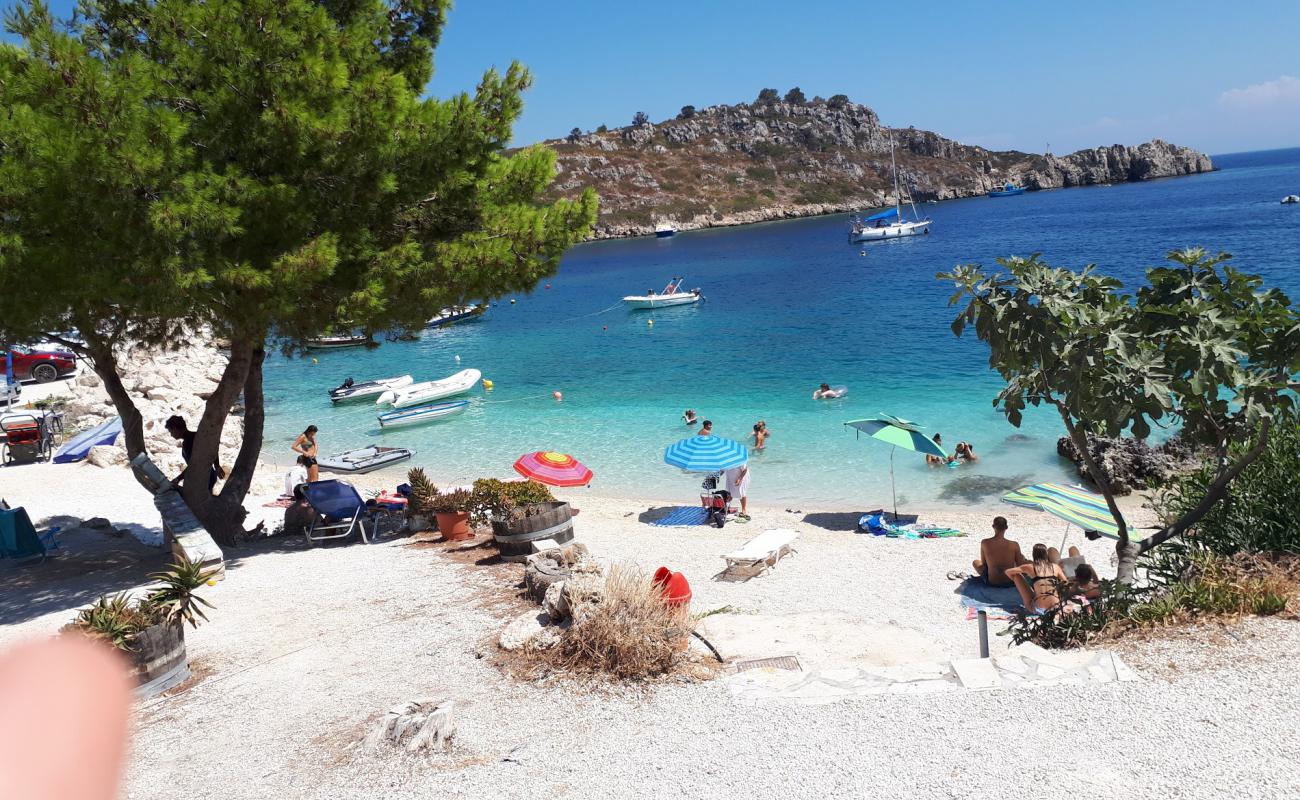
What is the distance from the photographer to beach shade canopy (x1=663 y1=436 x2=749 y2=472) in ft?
53.2

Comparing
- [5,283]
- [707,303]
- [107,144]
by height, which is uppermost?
[107,144]

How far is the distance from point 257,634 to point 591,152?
170306 mm

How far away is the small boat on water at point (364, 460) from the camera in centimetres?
2275

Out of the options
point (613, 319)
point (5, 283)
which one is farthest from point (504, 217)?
point (613, 319)

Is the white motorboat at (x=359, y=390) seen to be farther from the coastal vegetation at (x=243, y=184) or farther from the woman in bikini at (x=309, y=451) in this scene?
the coastal vegetation at (x=243, y=184)

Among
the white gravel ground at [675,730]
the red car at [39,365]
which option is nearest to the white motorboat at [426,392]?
the red car at [39,365]

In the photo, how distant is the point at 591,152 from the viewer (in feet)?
566

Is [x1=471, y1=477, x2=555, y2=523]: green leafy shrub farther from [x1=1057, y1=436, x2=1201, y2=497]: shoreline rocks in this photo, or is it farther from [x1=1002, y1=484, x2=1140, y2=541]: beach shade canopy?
[x1=1057, y1=436, x2=1201, y2=497]: shoreline rocks

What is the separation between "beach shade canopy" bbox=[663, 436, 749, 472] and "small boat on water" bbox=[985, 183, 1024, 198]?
16782 cm

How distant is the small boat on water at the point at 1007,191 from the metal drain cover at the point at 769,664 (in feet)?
579

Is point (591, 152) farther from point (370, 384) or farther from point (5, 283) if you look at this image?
point (5, 283)

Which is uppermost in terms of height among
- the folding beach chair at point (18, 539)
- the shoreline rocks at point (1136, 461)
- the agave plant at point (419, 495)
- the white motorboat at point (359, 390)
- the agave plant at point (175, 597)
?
the agave plant at point (175, 597)

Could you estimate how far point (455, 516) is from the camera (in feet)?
41.5

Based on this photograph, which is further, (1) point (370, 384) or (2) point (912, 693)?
(1) point (370, 384)
